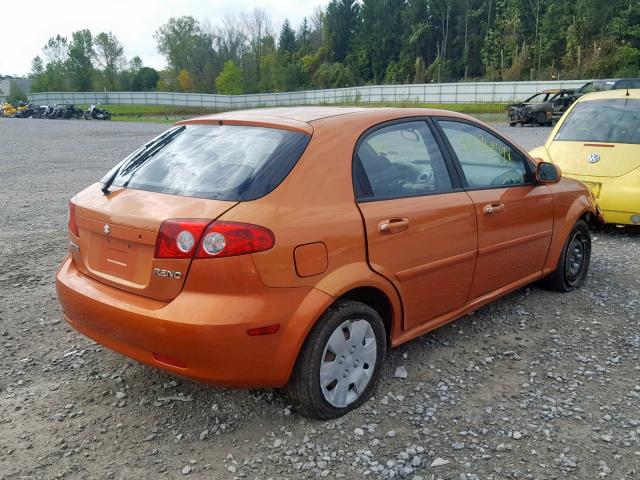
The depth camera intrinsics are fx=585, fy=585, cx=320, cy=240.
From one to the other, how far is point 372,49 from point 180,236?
83.5 m

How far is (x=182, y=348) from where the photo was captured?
279 cm

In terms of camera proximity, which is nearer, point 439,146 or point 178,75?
point 439,146

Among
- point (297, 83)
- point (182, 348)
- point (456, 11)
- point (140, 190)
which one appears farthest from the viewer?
point (297, 83)

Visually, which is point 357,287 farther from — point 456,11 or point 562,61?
point 456,11

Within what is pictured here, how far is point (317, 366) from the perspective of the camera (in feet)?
9.98

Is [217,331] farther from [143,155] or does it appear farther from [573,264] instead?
[573,264]

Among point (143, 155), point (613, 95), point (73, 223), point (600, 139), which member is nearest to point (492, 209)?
point (143, 155)

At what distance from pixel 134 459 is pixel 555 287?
12.6 feet

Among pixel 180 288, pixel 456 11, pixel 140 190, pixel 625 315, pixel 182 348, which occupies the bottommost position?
pixel 625 315

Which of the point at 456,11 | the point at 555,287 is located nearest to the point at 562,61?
the point at 456,11

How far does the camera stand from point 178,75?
89.7m

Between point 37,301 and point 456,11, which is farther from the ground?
point 456,11

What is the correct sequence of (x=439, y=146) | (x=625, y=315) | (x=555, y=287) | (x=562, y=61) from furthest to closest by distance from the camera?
(x=562, y=61) → (x=555, y=287) → (x=625, y=315) → (x=439, y=146)

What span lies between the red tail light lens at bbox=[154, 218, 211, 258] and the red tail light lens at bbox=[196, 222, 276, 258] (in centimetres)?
4
